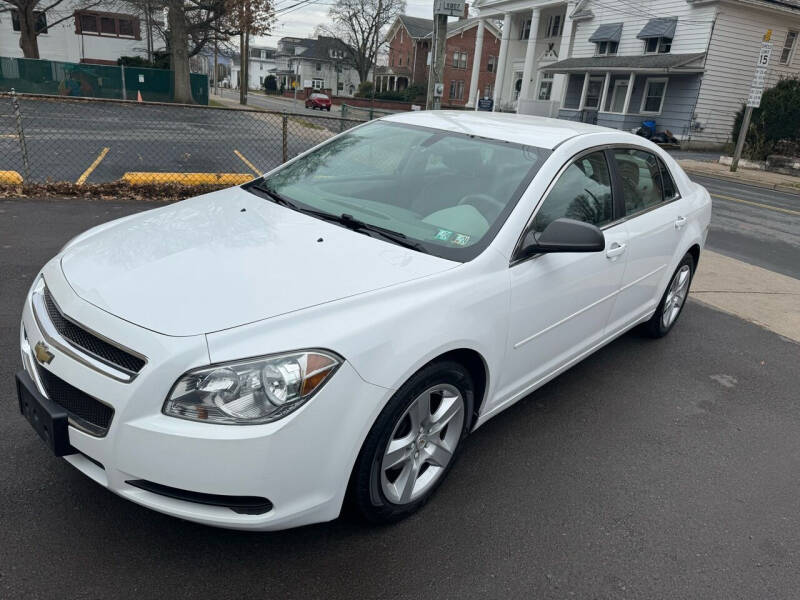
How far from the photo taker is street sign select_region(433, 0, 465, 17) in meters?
10.7

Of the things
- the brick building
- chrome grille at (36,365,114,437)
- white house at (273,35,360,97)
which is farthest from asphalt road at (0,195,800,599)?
white house at (273,35,360,97)

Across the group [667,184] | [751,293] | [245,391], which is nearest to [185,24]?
[751,293]

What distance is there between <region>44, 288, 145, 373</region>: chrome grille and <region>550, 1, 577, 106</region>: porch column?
39.5m

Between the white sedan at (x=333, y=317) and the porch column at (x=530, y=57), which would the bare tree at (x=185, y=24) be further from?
the white sedan at (x=333, y=317)

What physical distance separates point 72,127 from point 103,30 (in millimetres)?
38602

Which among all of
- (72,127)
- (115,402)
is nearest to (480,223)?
(115,402)

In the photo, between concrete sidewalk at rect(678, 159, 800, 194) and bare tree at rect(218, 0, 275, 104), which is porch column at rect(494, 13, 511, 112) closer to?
bare tree at rect(218, 0, 275, 104)

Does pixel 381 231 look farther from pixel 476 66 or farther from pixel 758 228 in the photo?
pixel 476 66

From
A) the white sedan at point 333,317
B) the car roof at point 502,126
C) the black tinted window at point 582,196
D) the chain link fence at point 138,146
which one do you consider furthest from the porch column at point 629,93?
the black tinted window at point 582,196

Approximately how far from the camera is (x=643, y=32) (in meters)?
32.0

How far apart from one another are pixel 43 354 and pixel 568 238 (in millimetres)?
2221

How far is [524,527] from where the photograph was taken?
275 cm

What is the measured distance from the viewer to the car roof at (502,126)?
3.48 metres

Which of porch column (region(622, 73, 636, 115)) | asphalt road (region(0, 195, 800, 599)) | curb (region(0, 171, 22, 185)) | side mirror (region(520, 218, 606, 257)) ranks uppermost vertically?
porch column (region(622, 73, 636, 115))
